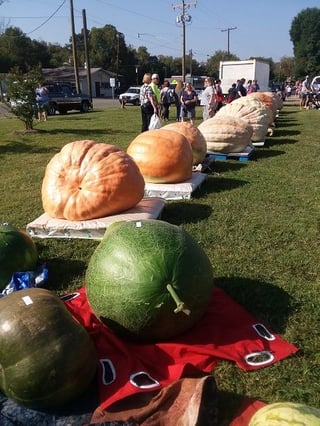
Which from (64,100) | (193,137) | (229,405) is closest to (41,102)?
(64,100)

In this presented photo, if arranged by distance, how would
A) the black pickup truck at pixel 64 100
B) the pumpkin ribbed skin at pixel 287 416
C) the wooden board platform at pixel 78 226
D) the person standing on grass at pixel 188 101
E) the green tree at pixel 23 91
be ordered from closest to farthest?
the pumpkin ribbed skin at pixel 287 416 < the wooden board platform at pixel 78 226 < the green tree at pixel 23 91 < the person standing on grass at pixel 188 101 < the black pickup truck at pixel 64 100

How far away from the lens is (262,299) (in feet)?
12.5

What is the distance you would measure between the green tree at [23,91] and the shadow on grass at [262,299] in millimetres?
13058

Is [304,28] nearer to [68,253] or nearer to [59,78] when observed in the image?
[59,78]

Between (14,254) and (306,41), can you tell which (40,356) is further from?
(306,41)

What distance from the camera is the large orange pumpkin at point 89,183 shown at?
5152 mm

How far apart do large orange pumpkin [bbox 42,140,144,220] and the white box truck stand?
96.2 feet

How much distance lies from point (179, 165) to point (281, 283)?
10.8 ft

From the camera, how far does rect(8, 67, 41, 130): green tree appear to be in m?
15.1

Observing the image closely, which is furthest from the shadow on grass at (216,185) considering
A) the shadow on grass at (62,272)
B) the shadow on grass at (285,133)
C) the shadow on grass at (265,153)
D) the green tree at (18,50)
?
the green tree at (18,50)

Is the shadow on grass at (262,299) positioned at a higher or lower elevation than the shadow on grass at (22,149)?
lower

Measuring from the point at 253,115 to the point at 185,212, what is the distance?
23.2 ft

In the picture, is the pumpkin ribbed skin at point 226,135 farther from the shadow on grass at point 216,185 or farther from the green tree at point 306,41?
the green tree at point 306,41

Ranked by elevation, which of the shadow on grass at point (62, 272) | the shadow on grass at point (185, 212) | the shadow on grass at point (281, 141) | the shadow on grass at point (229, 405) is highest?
the shadow on grass at point (281, 141)
